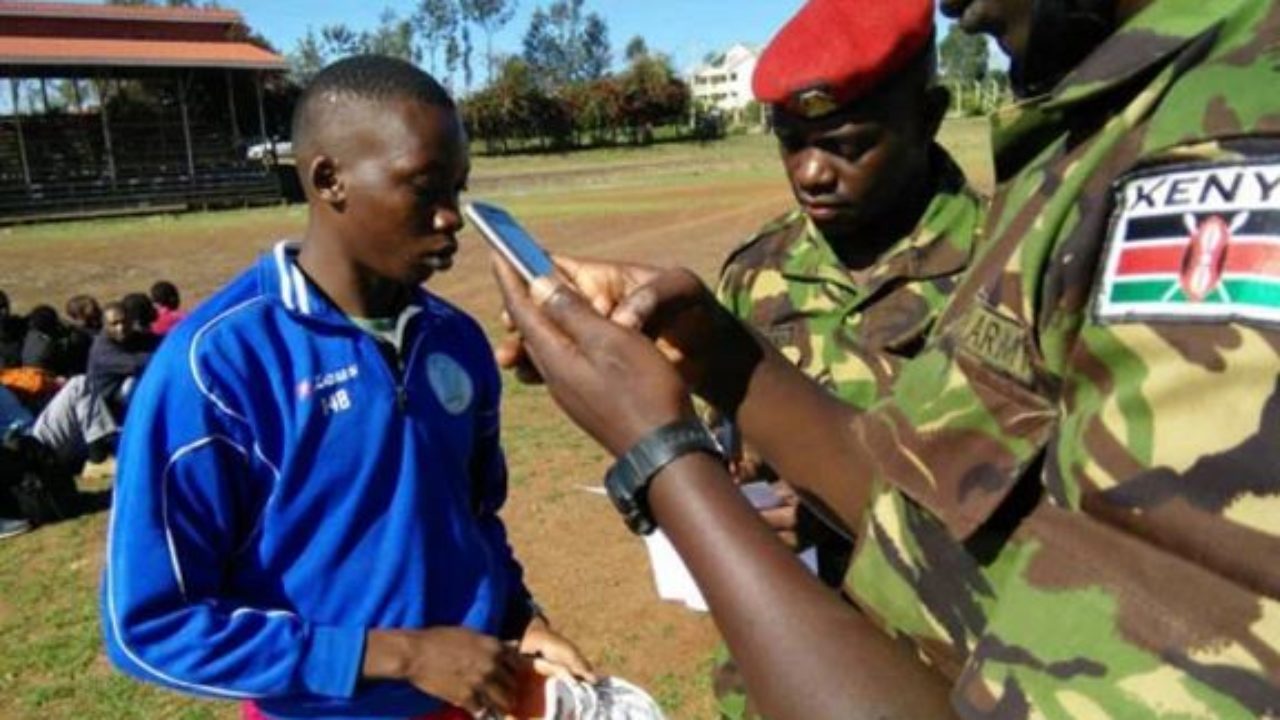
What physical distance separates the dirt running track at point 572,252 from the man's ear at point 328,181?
8.53 feet

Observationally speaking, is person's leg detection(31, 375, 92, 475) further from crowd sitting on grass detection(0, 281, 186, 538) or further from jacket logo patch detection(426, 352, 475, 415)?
jacket logo patch detection(426, 352, 475, 415)

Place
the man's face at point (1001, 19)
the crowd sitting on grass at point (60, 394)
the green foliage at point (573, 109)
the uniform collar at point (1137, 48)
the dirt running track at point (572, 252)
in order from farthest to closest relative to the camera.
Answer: the green foliage at point (573, 109) → the crowd sitting on grass at point (60, 394) → the dirt running track at point (572, 252) → the man's face at point (1001, 19) → the uniform collar at point (1137, 48)

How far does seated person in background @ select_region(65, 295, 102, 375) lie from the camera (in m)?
8.72

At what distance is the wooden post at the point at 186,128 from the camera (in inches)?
1120

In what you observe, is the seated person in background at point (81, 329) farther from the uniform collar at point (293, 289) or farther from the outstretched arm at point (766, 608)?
the outstretched arm at point (766, 608)

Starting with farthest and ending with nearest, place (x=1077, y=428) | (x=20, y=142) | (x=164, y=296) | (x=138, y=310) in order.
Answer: (x=20, y=142) < (x=164, y=296) < (x=138, y=310) < (x=1077, y=428)

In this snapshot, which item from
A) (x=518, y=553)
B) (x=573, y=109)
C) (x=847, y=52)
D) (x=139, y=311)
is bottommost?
(x=518, y=553)

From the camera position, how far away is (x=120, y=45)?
29172mm

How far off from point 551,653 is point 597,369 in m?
1.11

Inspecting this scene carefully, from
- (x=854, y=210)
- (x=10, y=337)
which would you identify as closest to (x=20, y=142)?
(x=10, y=337)

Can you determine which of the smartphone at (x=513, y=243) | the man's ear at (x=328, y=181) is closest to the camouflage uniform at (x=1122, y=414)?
the smartphone at (x=513, y=243)

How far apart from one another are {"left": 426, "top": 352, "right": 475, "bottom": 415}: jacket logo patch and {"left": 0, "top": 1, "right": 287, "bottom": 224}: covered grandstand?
27334 millimetres

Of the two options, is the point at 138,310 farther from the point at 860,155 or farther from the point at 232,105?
the point at 232,105

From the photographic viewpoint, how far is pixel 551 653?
2238 mm
